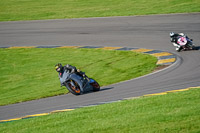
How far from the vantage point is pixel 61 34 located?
101ft

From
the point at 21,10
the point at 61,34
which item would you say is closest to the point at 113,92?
the point at 61,34

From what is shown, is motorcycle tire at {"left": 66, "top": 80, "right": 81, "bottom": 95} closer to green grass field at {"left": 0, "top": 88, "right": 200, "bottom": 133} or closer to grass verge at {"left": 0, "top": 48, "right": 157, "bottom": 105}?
grass verge at {"left": 0, "top": 48, "right": 157, "bottom": 105}

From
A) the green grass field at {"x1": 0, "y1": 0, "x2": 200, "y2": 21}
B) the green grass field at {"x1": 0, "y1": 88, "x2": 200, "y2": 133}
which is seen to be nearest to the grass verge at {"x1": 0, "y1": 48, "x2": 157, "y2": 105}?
the green grass field at {"x1": 0, "y1": 88, "x2": 200, "y2": 133}

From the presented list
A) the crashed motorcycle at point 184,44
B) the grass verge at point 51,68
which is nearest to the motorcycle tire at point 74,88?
the grass verge at point 51,68

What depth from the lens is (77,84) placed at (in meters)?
16.0

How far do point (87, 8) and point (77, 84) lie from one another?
24.3 meters

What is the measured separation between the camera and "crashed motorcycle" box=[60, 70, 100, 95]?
15.9 metres

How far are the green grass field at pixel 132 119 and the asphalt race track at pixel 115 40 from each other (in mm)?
3041

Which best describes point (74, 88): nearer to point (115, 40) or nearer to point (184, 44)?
point (184, 44)

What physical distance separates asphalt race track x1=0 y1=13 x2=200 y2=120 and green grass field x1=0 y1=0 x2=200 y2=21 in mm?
1902

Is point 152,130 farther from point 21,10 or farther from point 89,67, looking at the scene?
point 21,10

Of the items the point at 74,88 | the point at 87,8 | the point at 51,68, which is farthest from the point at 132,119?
the point at 87,8

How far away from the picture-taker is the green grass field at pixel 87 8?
114 ft

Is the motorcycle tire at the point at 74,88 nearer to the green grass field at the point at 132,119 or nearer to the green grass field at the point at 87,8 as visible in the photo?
the green grass field at the point at 132,119
